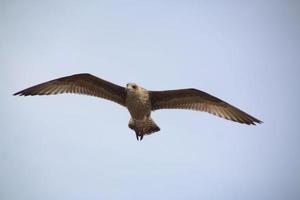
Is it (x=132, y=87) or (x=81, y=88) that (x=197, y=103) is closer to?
(x=132, y=87)

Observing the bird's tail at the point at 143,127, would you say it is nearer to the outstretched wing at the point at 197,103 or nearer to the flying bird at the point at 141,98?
the flying bird at the point at 141,98

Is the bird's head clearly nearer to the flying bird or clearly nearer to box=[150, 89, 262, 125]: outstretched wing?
the flying bird

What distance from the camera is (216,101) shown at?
12219 mm

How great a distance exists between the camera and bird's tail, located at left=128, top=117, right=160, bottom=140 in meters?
11.6

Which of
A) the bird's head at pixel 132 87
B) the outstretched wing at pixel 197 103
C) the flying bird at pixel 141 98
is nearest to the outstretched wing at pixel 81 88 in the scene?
the flying bird at pixel 141 98

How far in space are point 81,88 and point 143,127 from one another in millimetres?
1882

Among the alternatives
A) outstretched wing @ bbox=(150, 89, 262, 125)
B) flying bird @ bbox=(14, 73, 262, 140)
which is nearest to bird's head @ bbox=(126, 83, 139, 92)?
flying bird @ bbox=(14, 73, 262, 140)

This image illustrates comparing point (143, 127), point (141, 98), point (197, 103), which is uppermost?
point (197, 103)

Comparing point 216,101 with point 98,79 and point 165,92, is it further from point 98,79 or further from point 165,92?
point 98,79

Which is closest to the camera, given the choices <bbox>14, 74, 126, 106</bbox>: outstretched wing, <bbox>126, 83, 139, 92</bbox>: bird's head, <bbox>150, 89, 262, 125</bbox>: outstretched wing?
<bbox>126, 83, 139, 92</bbox>: bird's head

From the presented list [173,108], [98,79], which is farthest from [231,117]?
[98,79]

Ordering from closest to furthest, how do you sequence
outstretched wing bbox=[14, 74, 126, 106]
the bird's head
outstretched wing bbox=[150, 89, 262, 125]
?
the bird's head < outstretched wing bbox=[14, 74, 126, 106] < outstretched wing bbox=[150, 89, 262, 125]

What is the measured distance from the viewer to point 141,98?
11391mm

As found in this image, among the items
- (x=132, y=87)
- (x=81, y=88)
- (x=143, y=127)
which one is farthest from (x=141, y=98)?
(x=81, y=88)
